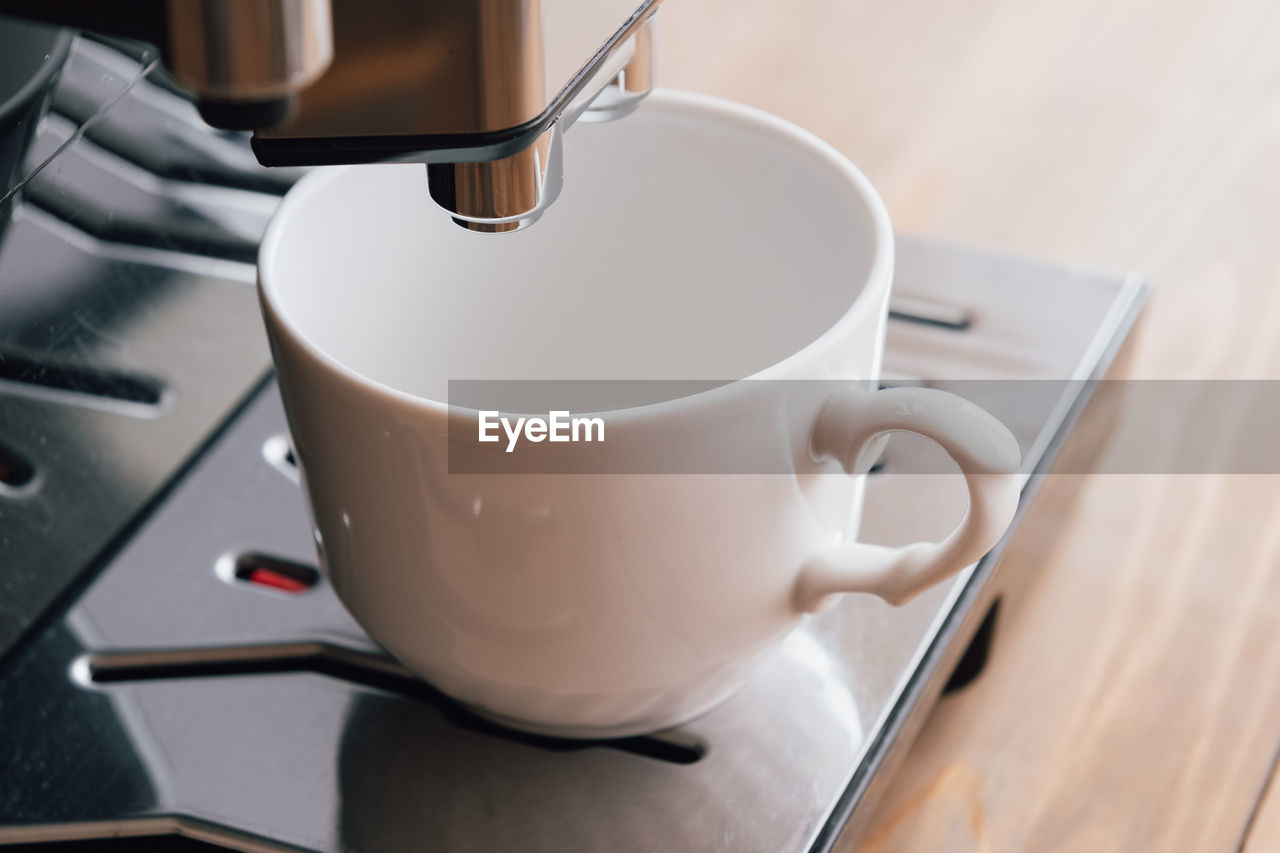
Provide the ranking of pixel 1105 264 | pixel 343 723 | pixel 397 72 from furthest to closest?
1. pixel 1105 264
2. pixel 343 723
3. pixel 397 72

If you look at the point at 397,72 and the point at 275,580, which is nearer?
the point at 397,72

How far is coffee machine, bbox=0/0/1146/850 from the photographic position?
0.78ft

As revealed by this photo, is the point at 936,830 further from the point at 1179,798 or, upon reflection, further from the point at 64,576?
the point at 64,576

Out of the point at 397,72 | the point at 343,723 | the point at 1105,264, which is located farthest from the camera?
the point at 1105,264

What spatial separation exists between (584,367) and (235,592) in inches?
3.5

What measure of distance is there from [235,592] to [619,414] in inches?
5.3

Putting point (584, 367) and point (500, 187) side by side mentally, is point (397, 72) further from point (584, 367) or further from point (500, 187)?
point (584, 367)

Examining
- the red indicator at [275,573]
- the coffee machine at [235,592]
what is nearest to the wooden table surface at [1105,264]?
the coffee machine at [235,592]

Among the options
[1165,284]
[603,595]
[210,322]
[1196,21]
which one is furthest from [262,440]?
[1196,21]

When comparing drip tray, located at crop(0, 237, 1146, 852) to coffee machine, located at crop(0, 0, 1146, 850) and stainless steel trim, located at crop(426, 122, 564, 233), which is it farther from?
stainless steel trim, located at crop(426, 122, 564, 233)

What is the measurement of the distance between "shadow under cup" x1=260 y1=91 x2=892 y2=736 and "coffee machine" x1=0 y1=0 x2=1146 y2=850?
0.02 metres

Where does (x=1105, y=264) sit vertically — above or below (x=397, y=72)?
below

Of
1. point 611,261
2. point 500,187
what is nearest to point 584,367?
point 611,261

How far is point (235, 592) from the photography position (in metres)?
0.29
